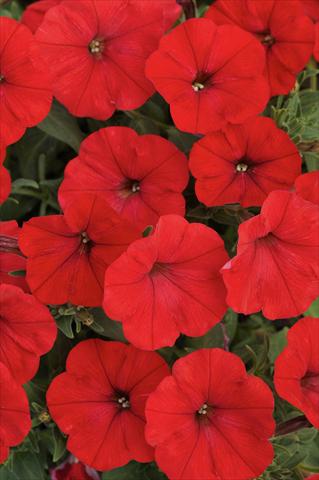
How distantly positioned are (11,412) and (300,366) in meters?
0.41

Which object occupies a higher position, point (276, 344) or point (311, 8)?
point (311, 8)

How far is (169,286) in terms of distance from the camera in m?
0.88

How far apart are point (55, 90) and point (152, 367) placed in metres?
0.44

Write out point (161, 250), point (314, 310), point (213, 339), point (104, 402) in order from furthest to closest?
point (314, 310)
point (213, 339)
point (104, 402)
point (161, 250)

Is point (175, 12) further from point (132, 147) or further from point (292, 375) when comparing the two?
point (292, 375)

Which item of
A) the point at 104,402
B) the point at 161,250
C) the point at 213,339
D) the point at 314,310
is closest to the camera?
the point at 161,250

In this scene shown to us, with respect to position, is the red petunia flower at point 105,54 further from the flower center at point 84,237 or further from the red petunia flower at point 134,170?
the flower center at point 84,237

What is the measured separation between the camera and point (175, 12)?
1.00 metres

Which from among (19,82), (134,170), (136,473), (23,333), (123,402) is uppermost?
(19,82)

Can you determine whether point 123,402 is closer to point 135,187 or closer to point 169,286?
point 169,286

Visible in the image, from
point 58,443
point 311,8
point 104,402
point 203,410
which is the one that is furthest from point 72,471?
point 311,8

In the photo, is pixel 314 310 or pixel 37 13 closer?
pixel 37 13

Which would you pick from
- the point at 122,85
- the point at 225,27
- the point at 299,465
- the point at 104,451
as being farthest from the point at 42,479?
the point at 225,27

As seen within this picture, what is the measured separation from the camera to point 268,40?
1.04 m
